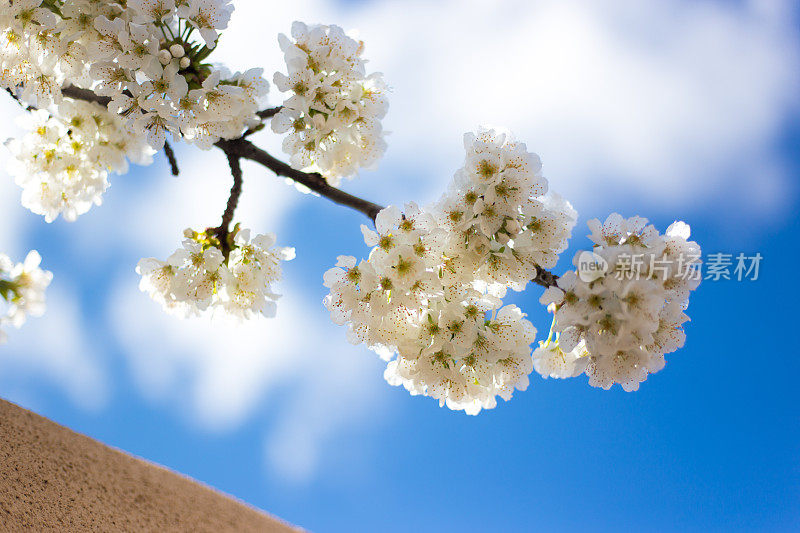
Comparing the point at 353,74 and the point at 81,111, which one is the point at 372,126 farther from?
the point at 81,111

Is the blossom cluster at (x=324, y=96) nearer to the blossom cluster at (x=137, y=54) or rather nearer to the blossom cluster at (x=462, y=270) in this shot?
the blossom cluster at (x=137, y=54)

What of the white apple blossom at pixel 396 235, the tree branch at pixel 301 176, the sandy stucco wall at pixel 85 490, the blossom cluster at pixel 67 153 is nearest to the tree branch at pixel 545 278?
the white apple blossom at pixel 396 235

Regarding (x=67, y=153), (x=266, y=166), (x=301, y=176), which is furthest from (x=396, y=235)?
(x=67, y=153)

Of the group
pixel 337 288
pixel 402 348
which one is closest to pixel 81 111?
pixel 337 288

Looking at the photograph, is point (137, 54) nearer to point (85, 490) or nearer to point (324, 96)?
point (324, 96)

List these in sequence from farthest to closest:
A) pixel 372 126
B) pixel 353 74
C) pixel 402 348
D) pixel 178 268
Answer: pixel 178 268
pixel 372 126
pixel 353 74
pixel 402 348
